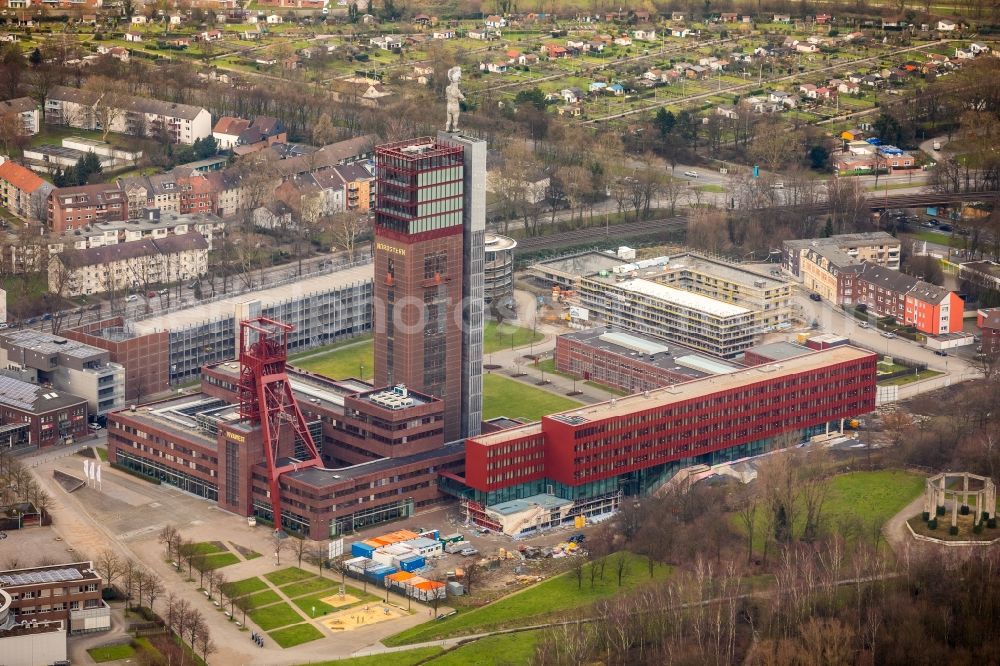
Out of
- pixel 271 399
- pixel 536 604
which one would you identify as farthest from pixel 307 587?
pixel 271 399

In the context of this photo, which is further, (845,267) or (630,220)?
(630,220)

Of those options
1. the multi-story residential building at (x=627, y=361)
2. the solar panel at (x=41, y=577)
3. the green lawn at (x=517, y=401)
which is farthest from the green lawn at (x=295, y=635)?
the multi-story residential building at (x=627, y=361)

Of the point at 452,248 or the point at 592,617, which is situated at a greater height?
the point at 452,248

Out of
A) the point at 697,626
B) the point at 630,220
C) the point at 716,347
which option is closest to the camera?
the point at 697,626

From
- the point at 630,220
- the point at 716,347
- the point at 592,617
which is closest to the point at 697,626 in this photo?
the point at 592,617

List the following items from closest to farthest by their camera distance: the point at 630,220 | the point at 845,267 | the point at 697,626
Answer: the point at 697,626 < the point at 845,267 < the point at 630,220

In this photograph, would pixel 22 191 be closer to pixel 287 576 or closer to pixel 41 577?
pixel 287 576

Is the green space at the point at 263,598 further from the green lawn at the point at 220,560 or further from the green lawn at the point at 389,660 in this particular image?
the green lawn at the point at 389,660

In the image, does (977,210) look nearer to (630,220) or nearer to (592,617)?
(630,220)
